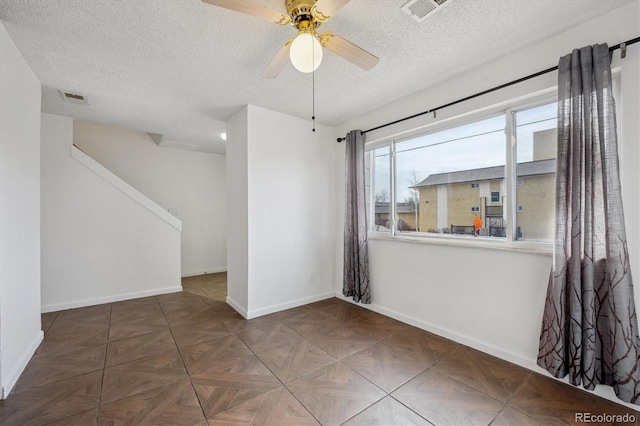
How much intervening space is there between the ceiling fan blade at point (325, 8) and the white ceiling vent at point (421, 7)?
1.79 ft

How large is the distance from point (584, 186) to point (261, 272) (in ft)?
10.2

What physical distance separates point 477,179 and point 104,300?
5.00m

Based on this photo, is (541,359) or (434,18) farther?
(541,359)

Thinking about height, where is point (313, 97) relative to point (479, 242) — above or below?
above

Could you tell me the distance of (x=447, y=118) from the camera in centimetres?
270

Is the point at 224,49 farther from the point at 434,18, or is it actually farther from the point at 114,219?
the point at 114,219

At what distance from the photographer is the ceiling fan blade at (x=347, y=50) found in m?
1.63

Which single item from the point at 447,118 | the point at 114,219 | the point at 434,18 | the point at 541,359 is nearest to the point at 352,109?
the point at 447,118

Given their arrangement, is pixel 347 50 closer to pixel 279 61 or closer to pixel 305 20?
pixel 305 20

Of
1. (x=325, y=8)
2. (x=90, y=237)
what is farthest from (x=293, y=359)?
(x=90, y=237)

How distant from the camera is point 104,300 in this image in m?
3.79

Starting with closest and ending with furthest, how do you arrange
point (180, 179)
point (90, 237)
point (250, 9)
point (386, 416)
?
point (250, 9)
point (386, 416)
point (90, 237)
point (180, 179)

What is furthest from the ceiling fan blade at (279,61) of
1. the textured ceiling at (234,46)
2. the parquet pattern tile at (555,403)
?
the parquet pattern tile at (555,403)

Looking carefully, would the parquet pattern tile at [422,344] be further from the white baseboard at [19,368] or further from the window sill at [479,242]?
the white baseboard at [19,368]
